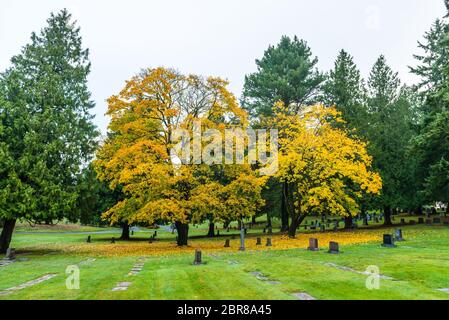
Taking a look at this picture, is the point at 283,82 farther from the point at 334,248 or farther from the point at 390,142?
the point at 334,248

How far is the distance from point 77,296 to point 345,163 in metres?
23.9

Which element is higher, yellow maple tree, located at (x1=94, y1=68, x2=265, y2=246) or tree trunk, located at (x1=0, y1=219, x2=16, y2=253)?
yellow maple tree, located at (x1=94, y1=68, x2=265, y2=246)

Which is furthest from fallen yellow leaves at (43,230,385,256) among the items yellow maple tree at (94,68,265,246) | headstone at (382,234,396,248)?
headstone at (382,234,396,248)

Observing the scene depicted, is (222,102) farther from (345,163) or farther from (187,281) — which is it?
(187,281)

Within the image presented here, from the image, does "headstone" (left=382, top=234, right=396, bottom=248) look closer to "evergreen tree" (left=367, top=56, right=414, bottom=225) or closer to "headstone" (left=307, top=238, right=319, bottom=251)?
"headstone" (left=307, top=238, right=319, bottom=251)

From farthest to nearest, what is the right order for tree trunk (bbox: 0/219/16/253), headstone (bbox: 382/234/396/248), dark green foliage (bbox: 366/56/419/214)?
dark green foliage (bbox: 366/56/419/214) < tree trunk (bbox: 0/219/16/253) < headstone (bbox: 382/234/396/248)

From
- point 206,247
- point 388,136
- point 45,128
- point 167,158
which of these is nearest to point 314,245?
point 206,247

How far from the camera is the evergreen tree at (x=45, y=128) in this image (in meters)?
23.4

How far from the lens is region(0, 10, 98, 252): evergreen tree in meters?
23.4

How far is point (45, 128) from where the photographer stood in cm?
2536

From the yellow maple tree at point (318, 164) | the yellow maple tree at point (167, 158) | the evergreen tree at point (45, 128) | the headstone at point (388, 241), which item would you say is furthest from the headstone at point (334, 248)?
the evergreen tree at point (45, 128)

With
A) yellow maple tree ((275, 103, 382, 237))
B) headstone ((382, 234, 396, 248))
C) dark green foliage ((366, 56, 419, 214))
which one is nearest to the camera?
headstone ((382, 234, 396, 248))

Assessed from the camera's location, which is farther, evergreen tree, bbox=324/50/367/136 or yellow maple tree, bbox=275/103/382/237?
evergreen tree, bbox=324/50/367/136

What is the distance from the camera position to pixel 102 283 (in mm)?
12594
